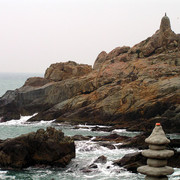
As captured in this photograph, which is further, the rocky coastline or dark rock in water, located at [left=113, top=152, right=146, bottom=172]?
the rocky coastline

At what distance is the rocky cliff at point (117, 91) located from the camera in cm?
6644

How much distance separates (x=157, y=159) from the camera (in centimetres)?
1391

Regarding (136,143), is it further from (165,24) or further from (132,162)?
(165,24)

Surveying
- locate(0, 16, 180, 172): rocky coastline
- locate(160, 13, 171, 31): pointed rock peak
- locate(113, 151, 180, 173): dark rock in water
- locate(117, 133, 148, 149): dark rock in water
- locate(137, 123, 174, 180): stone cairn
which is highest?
locate(160, 13, 171, 31): pointed rock peak

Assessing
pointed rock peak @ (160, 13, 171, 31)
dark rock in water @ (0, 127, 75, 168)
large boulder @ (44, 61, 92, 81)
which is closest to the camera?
dark rock in water @ (0, 127, 75, 168)

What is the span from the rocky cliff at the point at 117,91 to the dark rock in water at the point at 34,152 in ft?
86.9

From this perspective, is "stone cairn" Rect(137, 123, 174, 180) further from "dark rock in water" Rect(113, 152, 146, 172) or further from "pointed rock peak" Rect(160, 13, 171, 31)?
"pointed rock peak" Rect(160, 13, 171, 31)

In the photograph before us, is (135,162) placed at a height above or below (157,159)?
below

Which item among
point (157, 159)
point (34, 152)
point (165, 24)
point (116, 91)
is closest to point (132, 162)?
point (34, 152)

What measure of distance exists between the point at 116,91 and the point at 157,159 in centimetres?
6068

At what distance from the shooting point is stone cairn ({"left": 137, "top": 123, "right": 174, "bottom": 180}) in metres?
13.6

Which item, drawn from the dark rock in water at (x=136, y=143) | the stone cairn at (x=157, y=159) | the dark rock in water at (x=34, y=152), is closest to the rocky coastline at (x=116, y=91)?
the dark rock in water at (x=136, y=143)

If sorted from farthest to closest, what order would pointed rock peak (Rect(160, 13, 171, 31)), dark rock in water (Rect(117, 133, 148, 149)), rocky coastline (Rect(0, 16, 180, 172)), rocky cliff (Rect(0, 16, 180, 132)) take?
A: 1. pointed rock peak (Rect(160, 13, 171, 31))
2. rocky cliff (Rect(0, 16, 180, 132))
3. rocky coastline (Rect(0, 16, 180, 172))
4. dark rock in water (Rect(117, 133, 148, 149))

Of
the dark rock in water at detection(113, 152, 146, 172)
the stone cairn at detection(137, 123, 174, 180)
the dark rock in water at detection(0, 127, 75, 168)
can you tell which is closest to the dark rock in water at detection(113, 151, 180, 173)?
the dark rock in water at detection(113, 152, 146, 172)
